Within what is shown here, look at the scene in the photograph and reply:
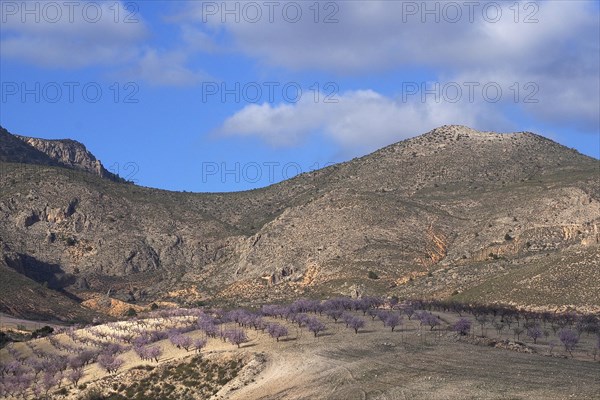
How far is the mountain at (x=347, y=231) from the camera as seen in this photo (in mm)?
110062

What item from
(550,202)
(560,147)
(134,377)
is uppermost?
(560,147)

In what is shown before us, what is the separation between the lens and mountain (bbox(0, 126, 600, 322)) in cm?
11006

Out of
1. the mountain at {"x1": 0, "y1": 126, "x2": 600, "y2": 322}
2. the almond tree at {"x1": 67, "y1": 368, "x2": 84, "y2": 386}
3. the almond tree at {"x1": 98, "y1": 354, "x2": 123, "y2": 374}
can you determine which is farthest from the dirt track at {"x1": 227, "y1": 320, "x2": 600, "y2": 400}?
the mountain at {"x1": 0, "y1": 126, "x2": 600, "y2": 322}

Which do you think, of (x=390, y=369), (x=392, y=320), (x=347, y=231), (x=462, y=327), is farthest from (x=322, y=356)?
(x=347, y=231)

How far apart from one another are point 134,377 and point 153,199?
100.0 metres

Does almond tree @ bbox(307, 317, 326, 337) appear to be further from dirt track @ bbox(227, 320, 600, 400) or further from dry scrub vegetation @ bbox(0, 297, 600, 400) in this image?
dirt track @ bbox(227, 320, 600, 400)

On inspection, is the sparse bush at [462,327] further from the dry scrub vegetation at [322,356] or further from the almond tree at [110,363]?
the almond tree at [110,363]

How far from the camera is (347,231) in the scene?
429ft

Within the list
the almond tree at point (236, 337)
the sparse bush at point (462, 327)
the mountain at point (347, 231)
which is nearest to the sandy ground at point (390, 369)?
the almond tree at point (236, 337)

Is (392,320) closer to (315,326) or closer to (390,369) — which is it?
(315,326)

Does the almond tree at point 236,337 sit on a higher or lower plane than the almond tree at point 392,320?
lower

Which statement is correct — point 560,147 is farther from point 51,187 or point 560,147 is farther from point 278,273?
point 51,187

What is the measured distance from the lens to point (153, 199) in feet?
547

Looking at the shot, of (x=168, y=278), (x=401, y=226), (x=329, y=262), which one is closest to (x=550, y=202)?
(x=401, y=226)
